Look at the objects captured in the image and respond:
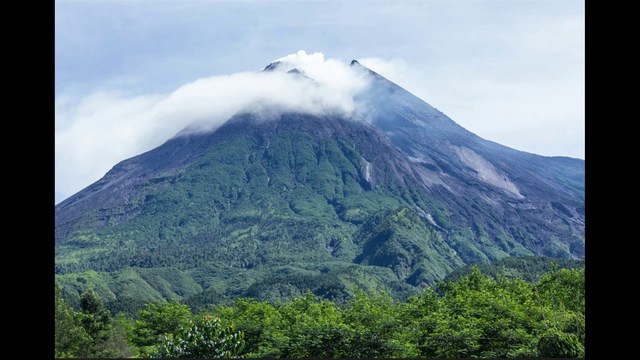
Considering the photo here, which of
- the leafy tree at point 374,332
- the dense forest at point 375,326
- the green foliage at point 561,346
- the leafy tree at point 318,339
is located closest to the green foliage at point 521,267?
the dense forest at point 375,326

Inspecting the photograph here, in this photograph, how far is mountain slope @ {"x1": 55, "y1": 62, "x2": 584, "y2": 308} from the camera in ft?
206

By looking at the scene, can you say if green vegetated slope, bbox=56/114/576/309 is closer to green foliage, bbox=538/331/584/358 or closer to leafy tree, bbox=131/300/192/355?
leafy tree, bbox=131/300/192/355

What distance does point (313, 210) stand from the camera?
77875 millimetres

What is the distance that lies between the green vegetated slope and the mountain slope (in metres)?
0.19

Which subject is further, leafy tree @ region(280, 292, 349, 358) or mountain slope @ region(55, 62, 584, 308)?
mountain slope @ region(55, 62, 584, 308)

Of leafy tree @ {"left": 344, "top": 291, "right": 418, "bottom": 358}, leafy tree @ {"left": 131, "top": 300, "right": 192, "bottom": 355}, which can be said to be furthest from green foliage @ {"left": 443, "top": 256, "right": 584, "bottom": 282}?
leafy tree @ {"left": 344, "top": 291, "right": 418, "bottom": 358}

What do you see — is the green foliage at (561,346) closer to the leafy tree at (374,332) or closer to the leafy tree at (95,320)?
the leafy tree at (374,332)

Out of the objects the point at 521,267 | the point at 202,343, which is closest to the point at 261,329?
the point at 202,343

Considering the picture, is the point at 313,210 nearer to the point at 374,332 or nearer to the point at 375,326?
the point at 375,326

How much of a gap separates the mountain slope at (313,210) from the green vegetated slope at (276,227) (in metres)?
0.19

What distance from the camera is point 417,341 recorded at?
47.7ft

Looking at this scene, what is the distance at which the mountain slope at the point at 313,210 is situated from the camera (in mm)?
62750

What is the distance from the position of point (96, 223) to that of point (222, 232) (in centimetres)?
1679
